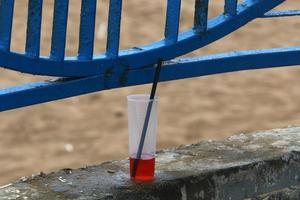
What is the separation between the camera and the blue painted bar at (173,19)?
1954 mm

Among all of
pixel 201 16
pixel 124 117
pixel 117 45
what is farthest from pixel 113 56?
pixel 124 117

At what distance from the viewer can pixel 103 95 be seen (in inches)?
191

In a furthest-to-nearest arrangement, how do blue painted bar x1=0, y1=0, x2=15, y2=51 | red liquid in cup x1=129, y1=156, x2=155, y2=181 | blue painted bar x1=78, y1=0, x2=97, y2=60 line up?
red liquid in cup x1=129, y1=156, x2=155, y2=181
blue painted bar x1=78, y1=0, x2=97, y2=60
blue painted bar x1=0, y1=0, x2=15, y2=51

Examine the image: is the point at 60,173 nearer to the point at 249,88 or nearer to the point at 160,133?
the point at 160,133

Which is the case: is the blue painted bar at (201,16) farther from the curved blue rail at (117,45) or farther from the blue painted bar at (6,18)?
the blue painted bar at (6,18)

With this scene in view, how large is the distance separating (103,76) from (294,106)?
2874 millimetres

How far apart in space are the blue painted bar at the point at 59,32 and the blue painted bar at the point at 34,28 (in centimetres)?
4

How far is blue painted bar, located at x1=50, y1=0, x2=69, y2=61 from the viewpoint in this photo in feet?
5.95

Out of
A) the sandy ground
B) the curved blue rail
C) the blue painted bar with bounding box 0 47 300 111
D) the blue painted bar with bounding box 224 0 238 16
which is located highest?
the blue painted bar with bounding box 224 0 238 16

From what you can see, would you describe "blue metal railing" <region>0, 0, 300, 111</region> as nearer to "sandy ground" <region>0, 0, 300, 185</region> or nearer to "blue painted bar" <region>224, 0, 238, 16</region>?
"blue painted bar" <region>224, 0, 238, 16</region>

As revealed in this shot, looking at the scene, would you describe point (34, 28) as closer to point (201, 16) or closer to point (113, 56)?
point (113, 56)

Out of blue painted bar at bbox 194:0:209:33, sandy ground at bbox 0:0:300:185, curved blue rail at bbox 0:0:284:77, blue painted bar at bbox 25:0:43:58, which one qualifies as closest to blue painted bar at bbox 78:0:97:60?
curved blue rail at bbox 0:0:284:77

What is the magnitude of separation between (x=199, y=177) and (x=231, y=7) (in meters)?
0.41

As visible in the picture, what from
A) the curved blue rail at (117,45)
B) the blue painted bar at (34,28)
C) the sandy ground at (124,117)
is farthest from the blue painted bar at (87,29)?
the sandy ground at (124,117)
